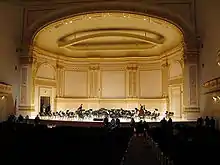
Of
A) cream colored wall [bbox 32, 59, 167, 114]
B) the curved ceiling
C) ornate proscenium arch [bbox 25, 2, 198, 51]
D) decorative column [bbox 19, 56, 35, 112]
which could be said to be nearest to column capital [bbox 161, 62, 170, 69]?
cream colored wall [bbox 32, 59, 167, 114]

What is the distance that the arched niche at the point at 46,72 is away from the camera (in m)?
15.9

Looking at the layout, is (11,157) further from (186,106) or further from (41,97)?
(41,97)

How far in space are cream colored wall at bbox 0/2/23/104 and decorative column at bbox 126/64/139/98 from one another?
22.5 ft

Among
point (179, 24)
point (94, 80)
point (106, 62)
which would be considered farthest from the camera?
point (106, 62)

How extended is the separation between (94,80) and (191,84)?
23.3 feet

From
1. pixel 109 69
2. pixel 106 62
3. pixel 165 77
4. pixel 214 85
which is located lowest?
pixel 214 85

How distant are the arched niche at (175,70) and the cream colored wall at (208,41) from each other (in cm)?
327

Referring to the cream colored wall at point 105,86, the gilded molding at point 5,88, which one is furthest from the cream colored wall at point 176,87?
the gilded molding at point 5,88

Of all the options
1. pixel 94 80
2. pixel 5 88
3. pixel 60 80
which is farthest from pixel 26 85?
pixel 94 80

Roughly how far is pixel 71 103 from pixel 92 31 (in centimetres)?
505

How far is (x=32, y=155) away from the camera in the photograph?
4.71 m

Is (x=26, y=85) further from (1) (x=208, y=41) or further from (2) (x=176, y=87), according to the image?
(1) (x=208, y=41)

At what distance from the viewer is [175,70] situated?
15.7 m

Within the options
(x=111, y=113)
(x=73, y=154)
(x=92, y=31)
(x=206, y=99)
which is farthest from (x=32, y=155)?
(x=92, y=31)
